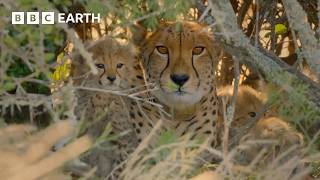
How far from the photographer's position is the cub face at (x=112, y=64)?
6.07m

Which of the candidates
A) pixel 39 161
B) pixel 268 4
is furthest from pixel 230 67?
pixel 39 161

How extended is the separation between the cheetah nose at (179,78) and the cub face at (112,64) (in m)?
0.34

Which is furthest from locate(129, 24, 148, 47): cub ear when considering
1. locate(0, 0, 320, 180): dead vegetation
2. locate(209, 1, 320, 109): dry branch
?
locate(209, 1, 320, 109): dry branch

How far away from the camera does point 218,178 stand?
401 cm

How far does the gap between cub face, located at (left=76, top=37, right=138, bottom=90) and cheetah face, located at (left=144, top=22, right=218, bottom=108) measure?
0.40ft

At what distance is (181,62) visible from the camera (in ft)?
19.5

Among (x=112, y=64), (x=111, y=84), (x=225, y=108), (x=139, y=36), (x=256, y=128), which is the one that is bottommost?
(x=256, y=128)

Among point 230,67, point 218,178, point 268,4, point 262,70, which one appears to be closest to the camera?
point 218,178

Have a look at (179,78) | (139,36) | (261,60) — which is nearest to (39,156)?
(261,60)

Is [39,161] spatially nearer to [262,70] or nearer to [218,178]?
[218,178]

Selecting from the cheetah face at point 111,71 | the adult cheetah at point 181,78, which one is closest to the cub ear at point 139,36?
the adult cheetah at point 181,78

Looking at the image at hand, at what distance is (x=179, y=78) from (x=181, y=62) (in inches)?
4.2

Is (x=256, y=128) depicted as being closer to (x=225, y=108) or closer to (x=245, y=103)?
(x=225, y=108)

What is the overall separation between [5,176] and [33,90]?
2569mm
